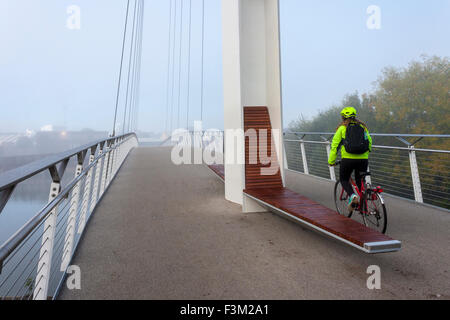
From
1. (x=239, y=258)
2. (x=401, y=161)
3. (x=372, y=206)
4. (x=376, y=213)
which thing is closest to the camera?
(x=239, y=258)

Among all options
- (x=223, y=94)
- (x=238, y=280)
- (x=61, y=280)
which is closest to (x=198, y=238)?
(x=238, y=280)

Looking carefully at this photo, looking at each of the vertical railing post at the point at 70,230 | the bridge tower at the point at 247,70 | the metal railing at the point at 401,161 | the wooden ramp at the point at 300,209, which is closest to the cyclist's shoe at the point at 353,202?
the wooden ramp at the point at 300,209

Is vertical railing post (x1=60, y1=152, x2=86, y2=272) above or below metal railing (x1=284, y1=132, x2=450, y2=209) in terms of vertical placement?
below

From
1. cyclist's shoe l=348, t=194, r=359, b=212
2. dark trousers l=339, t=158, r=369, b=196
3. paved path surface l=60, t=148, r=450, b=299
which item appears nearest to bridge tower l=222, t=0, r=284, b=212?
paved path surface l=60, t=148, r=450, b=299

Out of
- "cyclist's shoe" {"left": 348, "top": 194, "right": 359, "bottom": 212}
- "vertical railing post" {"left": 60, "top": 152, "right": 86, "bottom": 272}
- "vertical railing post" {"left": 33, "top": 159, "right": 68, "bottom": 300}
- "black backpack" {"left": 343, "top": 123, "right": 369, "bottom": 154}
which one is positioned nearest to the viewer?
"vertical railing post" {"left": 33, "top": 159, "right": 68, "bottom": 300}

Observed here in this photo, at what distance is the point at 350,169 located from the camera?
433cm

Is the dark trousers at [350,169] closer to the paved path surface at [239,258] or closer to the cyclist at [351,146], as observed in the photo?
the cyclist at [351,146]

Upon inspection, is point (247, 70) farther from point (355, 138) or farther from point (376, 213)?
point (376, 213)

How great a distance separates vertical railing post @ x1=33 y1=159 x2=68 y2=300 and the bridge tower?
122 inches

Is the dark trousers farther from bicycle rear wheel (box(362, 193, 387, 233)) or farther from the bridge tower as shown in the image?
the bridge tower

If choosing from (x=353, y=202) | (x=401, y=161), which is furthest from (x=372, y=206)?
(x=401, y=161)

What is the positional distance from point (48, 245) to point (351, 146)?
311cm

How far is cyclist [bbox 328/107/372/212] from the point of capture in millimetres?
4113

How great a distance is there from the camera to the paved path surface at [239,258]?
2.65 metres
